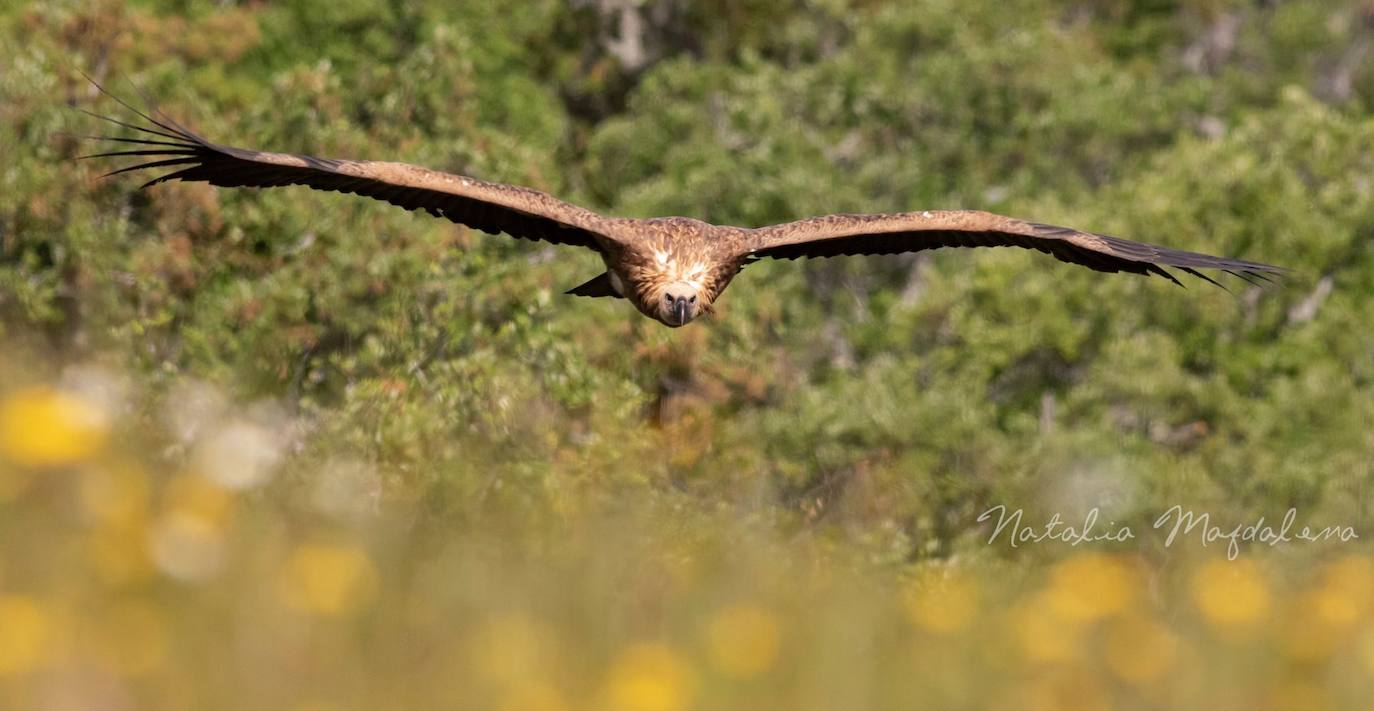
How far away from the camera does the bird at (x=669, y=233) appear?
32.7 ft

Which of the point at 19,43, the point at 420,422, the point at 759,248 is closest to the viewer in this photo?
the point at 759,248

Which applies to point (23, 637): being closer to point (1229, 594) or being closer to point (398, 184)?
point (1229, 594)

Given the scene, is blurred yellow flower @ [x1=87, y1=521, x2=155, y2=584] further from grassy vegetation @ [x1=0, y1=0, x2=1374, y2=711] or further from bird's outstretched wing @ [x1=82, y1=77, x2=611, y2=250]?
bird's outstretched wing @ [x1=82, y1=77, x2=611, y2=250]

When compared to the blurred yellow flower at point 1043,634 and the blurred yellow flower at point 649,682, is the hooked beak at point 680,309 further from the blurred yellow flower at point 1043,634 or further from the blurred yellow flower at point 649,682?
the blurred yellow flower at point 649,682

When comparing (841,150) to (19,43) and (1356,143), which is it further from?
(19,43)

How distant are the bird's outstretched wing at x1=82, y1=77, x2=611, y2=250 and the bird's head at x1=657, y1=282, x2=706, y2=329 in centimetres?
55

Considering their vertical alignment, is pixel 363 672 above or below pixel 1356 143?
below

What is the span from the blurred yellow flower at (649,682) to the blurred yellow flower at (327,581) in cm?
57

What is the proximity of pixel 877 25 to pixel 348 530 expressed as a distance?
26.2 m

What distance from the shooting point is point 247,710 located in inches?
142

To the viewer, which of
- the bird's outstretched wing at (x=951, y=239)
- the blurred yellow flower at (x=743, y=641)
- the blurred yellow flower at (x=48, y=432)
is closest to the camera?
the blurred yellow flower at (x=48, y=432)

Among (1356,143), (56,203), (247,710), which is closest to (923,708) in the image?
(247,710)

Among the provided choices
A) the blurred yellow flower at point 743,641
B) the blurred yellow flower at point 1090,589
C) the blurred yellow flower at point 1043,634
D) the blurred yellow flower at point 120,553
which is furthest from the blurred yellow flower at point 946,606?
the blurred yellow flower at point 120,553

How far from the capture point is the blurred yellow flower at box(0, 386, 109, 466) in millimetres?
3930
